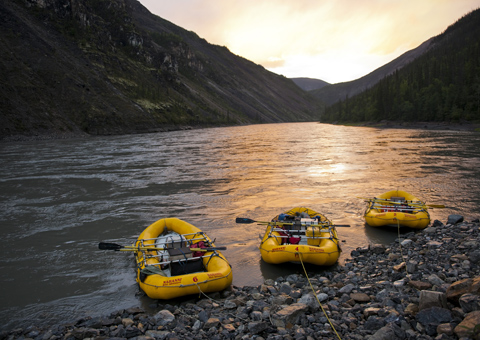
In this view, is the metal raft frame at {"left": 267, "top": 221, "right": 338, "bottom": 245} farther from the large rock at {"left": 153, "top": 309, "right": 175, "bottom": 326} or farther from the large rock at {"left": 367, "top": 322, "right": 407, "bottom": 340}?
the large rock at {"left": 367, "top": 322, "right": 407, "bottom": 340}

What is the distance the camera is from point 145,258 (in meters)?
8.15

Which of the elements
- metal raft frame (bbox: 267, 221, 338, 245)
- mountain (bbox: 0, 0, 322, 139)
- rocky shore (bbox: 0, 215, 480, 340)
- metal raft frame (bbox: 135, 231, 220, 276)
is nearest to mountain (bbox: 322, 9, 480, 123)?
mountain (bbox: 0, 0, 322, 139)

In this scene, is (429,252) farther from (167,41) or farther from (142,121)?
(167,41)

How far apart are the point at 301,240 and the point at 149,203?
863 cm

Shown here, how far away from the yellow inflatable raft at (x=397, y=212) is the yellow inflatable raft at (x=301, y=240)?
7.04 ft

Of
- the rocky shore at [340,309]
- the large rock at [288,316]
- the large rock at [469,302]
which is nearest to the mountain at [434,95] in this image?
the rocky shore at [340,309]

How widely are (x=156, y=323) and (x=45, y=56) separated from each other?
245ft

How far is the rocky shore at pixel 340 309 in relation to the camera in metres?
4.68

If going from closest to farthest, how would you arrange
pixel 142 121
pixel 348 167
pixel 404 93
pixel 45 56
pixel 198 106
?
1. pixel 348 167
2. pixel 45 56
3. pixel 142 121
4. pixel 404 93
5. pixel 198 106

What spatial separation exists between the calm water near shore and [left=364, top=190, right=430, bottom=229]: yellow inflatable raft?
20.2 inches

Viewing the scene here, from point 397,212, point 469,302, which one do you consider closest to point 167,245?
point 469,302

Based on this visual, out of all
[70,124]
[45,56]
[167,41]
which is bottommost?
[70,124]

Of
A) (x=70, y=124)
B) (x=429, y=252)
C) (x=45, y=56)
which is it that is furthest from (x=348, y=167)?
(x=45, y=56)

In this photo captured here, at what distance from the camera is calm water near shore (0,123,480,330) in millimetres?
8062
